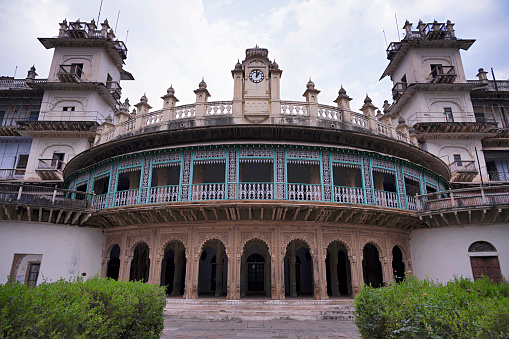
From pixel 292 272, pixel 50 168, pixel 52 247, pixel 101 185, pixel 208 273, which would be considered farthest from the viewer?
pixel 50 168

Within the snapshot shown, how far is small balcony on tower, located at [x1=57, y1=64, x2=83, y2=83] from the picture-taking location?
2673cm

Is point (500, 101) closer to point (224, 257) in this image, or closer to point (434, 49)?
point (434, 49)

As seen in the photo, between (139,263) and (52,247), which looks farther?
(139,263)

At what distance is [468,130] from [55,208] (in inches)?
1129

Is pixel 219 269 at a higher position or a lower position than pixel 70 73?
lower

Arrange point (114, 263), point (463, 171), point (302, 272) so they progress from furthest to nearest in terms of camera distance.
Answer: point (463, 171)
point (114, 263)
point (302, 272)

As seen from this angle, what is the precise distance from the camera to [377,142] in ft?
54.9

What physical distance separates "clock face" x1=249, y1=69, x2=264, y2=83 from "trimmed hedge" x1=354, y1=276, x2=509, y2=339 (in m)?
12.7

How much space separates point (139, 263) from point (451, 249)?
57.2 ft

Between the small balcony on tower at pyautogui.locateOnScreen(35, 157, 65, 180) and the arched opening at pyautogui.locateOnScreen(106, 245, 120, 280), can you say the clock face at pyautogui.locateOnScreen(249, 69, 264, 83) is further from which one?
the small balcony on tower at pyautogui.locateOnScreen(35, 157, 65, 180)

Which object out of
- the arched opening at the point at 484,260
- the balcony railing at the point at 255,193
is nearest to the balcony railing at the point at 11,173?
the balcony railing at the point at 255,193

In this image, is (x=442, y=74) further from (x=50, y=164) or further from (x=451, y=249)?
(x=50, y=164)

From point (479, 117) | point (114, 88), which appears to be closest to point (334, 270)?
point (479, 117)

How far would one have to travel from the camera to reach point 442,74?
26562 mm
